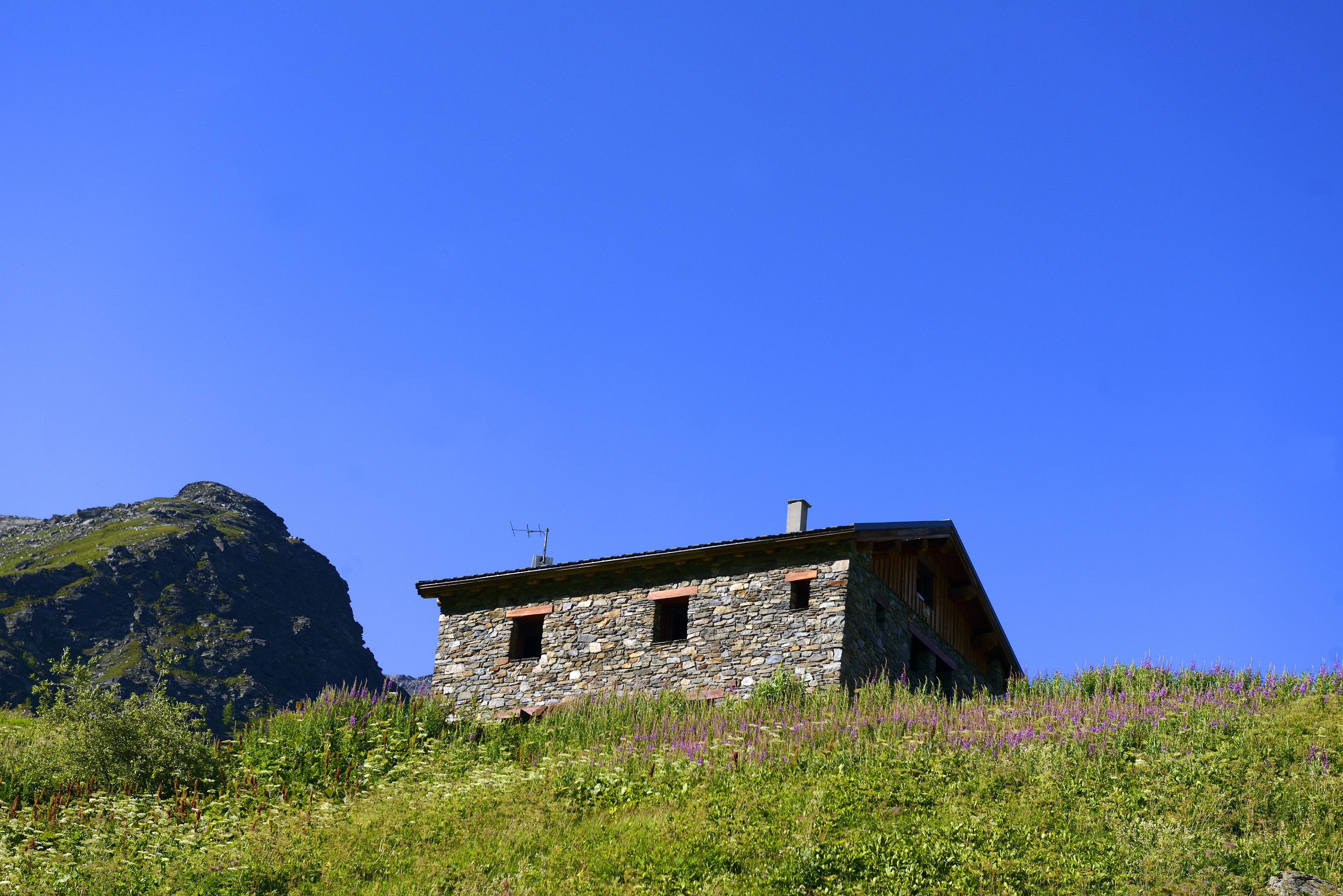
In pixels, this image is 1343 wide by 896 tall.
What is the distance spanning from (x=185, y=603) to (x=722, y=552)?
8629 cm

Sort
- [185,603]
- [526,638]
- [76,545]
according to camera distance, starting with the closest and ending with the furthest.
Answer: [526,638] < [185,603] < [76,545]

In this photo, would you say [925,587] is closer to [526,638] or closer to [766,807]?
[526,638]

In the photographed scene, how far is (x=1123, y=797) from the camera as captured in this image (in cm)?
1212

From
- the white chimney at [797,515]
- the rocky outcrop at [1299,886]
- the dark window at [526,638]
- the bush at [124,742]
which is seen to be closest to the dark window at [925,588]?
the white chimney at [797,515]

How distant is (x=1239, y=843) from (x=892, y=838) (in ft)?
10.7

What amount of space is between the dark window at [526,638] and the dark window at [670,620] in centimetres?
266

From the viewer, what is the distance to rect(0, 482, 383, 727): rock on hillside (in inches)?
3349

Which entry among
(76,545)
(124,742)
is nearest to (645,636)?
(124,742)

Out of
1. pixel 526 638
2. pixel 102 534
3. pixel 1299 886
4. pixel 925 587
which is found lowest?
pixel 1299 886

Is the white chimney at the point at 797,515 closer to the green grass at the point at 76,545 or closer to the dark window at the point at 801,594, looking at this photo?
the dark window at the point at 801,594

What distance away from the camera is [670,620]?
22.8m

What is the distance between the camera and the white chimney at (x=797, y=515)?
2328 cm

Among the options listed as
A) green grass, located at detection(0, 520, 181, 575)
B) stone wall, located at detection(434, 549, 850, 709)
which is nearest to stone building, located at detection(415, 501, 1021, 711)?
stone wall, located at detection(434, 549, 850, 709)

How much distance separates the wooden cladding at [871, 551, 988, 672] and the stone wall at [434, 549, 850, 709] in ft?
7.36
